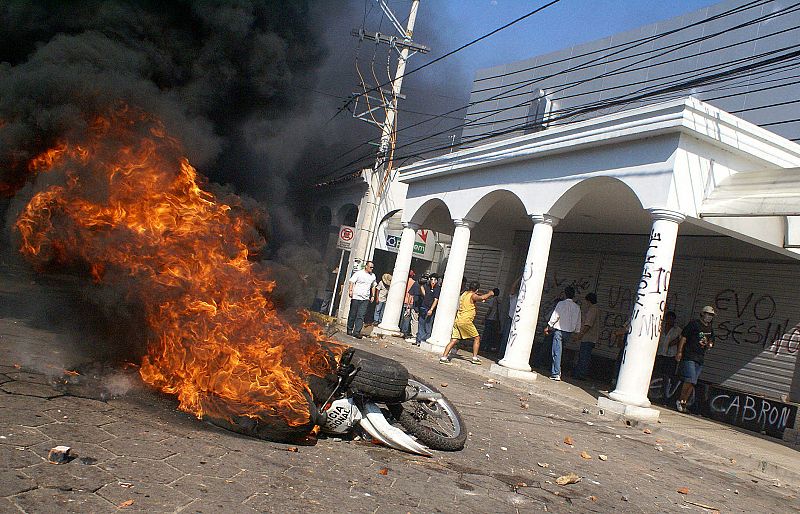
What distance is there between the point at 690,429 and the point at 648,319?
1.76 metres

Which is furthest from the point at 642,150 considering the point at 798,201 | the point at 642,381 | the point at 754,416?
the point at 754,416

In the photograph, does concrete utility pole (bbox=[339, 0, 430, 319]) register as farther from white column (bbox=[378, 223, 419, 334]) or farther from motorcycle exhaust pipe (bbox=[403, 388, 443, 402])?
motorcycle exhaust pipe (bbox=[403, 388, 443, 402])

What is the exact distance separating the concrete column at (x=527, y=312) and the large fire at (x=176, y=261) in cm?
718

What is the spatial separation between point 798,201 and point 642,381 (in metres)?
3.49

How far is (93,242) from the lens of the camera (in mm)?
5508

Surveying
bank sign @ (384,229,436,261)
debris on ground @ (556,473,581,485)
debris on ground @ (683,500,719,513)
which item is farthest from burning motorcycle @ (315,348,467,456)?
bank sign @ (384,229,436,261)

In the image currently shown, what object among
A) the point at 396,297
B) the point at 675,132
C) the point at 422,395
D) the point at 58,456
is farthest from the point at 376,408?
the point at 396,297

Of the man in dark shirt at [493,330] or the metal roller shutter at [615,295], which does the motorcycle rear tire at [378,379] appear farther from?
the man in dark shirt at [493,330]

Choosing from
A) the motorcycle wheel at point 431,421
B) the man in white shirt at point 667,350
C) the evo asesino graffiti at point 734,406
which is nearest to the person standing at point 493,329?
the evo asesino graffiti at point 734,406

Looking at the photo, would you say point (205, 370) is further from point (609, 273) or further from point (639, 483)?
point (609, 273)

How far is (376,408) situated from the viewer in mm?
5105

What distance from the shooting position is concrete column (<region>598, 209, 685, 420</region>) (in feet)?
32.0

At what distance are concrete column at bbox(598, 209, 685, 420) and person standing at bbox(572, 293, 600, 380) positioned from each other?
9.84 feet

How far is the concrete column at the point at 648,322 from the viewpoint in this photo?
9.77 meters
